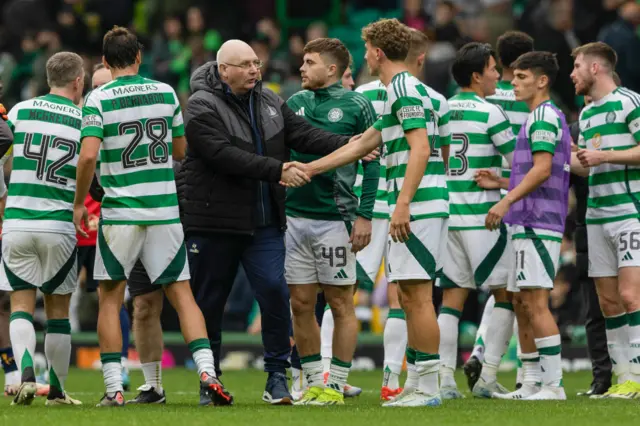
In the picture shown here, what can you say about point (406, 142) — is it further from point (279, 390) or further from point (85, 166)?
point (85, 166)

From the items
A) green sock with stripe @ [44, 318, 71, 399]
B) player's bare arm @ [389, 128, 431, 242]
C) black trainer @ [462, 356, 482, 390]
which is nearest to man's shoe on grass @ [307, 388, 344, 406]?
player's bare arm @ [389, 128, 431, 242]

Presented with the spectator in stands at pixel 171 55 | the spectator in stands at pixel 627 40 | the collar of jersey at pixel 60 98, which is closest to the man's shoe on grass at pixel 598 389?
the collar of jersey at pixel 60 98

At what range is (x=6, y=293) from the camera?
1169 centimetres

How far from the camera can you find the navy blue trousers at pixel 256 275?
Answer: 962cm

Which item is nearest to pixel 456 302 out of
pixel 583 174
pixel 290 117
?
pixel 583 174

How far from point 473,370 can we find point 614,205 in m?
1.80

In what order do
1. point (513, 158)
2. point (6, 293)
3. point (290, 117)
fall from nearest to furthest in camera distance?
point (290, 117), point (513, 158), point (6, 293)

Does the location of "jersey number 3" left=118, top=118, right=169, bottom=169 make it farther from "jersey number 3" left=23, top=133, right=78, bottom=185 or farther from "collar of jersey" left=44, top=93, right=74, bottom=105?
"collar of jersey" left=44, top=93, right=74, bottom=105

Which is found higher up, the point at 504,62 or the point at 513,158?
the point at 504,62

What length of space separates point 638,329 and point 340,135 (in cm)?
272

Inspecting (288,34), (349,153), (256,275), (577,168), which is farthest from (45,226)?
(288,34)

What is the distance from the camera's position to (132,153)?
9.36 m

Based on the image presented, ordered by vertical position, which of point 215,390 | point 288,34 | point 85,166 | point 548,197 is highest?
point 288,34

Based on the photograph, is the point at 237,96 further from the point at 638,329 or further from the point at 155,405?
the point at 638,329
